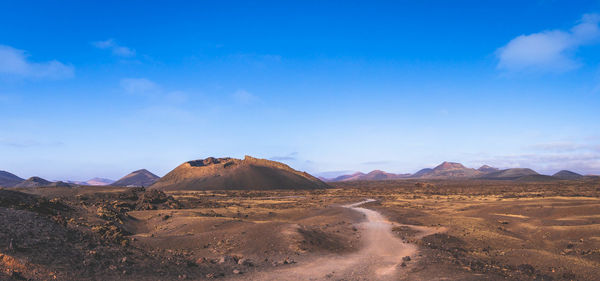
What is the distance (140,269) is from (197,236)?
828cm

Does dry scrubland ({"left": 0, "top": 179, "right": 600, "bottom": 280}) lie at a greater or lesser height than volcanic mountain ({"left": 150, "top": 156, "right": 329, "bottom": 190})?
lesser

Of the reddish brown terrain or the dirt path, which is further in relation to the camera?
the dirt path

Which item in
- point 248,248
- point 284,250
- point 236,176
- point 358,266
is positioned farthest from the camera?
point 236,176

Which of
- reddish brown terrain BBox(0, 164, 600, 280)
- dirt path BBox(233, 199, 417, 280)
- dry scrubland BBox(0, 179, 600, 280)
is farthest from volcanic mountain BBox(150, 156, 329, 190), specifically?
dirt path BBox(233, 199, 417, 280)

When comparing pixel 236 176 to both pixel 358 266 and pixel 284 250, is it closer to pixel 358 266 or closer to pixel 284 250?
pixel 284 250

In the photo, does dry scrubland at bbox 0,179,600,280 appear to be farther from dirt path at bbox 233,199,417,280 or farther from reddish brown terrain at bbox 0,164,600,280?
dirt path at bbox 233,199,417,280

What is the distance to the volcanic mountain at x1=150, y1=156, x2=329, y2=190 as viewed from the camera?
127m

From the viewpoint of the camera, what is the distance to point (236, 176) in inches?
5226

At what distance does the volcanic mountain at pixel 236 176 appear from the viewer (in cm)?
12706

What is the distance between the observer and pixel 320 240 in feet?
73.3

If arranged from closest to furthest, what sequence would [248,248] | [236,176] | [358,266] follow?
[358,266] < [248,248] < [236,176]

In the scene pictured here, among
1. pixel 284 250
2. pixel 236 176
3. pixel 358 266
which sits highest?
pixel 236 176

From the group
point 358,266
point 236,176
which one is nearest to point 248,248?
point 358,266

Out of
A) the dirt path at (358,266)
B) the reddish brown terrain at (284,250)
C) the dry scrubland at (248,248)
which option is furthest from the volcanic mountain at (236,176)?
the dirt path at (358,266)
